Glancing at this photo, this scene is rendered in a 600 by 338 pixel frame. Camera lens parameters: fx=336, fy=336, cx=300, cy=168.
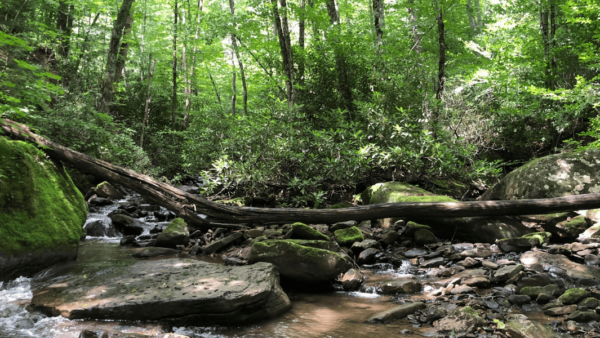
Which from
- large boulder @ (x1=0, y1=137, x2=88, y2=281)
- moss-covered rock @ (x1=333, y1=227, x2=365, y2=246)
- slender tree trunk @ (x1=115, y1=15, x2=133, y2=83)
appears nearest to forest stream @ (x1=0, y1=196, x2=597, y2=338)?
large boulder @ (x1=0, y1=137, x2=88, y2=281)

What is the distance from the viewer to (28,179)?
533 centimetres

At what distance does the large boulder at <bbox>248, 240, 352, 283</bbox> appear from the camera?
4.77m

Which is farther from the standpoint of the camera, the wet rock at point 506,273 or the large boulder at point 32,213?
the large boulder at point 32,213

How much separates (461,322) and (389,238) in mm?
3174

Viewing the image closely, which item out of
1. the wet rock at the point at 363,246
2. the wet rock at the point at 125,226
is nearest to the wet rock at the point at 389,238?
the wet rock at the point at 363,246

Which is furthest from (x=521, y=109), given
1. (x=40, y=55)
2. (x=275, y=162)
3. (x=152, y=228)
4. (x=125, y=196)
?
(x=40, y=55)

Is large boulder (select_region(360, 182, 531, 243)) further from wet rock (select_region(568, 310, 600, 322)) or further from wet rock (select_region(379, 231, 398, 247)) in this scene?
wet rock (select_region(568, 310, 600, 322))

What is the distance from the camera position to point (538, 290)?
3957mm

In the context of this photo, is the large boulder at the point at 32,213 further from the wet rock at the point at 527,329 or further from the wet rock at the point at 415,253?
the wet rock at the point at 527,329

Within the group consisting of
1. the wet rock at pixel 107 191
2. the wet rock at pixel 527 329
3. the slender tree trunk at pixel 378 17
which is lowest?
the wet rock at pixel 527 329

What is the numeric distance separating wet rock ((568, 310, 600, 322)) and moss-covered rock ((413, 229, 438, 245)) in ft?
10.3

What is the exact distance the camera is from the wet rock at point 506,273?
4406 millimetres

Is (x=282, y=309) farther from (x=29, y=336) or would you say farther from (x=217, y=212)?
(x=217, y=212)

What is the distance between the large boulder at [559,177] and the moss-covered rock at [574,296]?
3.91 metres
